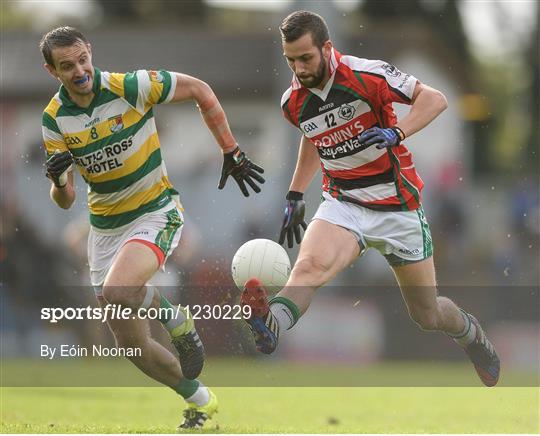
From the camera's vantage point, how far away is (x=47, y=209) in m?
22.0

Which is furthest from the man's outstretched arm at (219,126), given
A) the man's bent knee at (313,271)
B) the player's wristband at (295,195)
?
the man's bent knee at (313,271)

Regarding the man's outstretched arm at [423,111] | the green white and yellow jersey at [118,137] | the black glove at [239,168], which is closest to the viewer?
the man's outstretched arm at [423,111]

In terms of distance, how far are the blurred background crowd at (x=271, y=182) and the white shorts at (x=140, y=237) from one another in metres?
1.20

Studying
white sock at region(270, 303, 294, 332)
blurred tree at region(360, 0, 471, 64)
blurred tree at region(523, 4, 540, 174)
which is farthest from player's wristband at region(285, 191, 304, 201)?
blurred tree at region(360, 0, 471, 64)

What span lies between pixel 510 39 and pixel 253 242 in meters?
33.5

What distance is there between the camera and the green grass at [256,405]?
29.5ft

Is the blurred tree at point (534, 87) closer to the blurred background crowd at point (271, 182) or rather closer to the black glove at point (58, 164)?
the blurred background crowd at point (271, 182)

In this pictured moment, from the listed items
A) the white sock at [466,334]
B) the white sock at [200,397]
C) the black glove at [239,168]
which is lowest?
the white sock at [200,397]

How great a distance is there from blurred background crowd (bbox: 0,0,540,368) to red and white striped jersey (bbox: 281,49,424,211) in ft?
6.96

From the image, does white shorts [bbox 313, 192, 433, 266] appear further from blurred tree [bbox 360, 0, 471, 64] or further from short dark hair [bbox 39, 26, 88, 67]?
blurred tree [bbox 360, 0, 471, 64]

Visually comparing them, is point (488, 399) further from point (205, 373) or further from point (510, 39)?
point (510, 39)

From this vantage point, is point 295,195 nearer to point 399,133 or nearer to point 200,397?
point 399,133

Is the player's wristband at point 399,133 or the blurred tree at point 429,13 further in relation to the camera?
the blurred tree at point 429,13

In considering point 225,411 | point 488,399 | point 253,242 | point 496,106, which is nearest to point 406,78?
point 253,242
